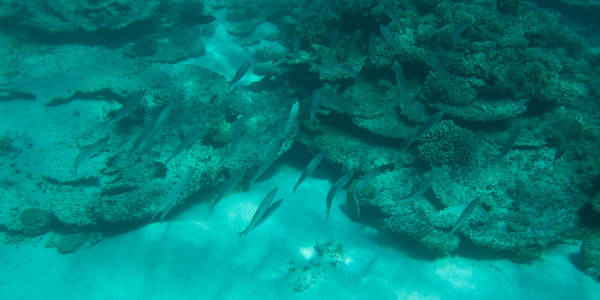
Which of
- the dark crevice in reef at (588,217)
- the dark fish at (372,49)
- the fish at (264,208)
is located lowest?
the dark crevice in reef at (588,217)

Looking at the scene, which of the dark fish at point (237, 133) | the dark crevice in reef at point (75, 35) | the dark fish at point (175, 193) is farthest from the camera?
the dark crevice in reef at point (75, 35)

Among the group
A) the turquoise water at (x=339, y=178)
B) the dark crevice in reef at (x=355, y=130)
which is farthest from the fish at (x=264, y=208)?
the dark crevice in reef at (x=355, y=130)

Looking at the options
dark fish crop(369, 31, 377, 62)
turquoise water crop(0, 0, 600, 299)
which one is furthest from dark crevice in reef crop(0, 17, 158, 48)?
dark fish crop(369, 31, 377, 62)

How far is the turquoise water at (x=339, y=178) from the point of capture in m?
5.10

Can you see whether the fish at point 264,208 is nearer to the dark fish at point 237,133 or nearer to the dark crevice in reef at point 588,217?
the dark fish at point 237,133

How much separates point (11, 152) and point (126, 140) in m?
3.07

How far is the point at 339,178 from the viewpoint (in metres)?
5.75

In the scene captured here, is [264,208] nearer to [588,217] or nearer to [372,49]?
[372,49]

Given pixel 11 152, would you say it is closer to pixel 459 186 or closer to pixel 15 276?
pixel 15 276

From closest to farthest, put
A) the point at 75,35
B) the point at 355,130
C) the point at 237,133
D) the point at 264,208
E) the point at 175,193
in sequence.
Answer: the point at 264,208, the point at 175,193, the point at 237,133, the point at 355,130, the point at 75,35

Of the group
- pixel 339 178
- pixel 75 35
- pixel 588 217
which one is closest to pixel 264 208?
pixel 339 178

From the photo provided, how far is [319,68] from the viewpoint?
657 centimetres

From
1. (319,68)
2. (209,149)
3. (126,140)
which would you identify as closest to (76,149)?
(126,140)

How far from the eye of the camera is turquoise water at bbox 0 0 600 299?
16.7 ft
